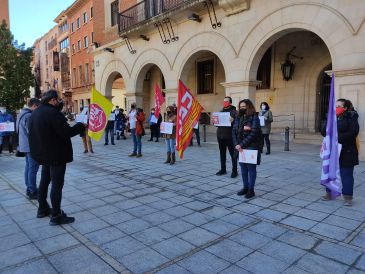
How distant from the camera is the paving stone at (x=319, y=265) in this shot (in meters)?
A: 2.86

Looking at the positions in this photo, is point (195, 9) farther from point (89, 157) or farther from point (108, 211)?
point (108, 211)

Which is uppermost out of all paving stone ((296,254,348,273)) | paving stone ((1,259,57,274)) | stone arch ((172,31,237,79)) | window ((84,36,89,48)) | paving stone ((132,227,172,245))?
window ((84,36,89,48))

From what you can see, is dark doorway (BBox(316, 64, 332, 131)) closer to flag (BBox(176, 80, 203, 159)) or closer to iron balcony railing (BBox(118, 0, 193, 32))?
iron balcony railing (BBox(118, 0, 193, 32))

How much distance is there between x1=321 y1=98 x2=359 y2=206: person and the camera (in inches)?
179

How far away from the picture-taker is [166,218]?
4.25 meters

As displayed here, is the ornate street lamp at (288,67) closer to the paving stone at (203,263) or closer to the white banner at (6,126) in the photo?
the white banner at (6,126)

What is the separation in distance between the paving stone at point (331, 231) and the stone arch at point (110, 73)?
1519 cm

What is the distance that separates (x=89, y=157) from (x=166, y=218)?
20.7ft

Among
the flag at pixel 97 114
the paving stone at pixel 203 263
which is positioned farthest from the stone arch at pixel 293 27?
the paving stone at pixel 203 263

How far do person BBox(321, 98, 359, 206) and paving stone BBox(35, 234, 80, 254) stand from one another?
4044 millimetres

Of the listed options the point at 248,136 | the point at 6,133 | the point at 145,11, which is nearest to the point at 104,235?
the point at 248,136

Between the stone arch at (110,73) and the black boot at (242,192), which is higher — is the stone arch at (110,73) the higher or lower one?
the higher one

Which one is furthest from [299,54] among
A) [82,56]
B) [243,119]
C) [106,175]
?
[82,56]

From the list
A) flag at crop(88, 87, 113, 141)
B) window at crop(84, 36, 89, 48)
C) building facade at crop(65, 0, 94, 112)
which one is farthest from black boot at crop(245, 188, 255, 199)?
window at crop(84, 36, 89, 48)
